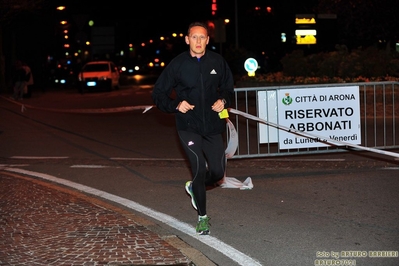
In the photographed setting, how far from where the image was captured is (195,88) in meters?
6.95

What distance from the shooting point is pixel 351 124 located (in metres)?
11.8

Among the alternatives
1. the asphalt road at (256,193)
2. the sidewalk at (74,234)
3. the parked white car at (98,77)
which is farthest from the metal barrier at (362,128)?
the parked white car at (98,77)

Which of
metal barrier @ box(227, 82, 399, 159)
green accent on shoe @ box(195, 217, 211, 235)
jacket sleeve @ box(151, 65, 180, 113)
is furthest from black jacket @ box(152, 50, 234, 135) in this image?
metal barrier @ box(227, 82, 399, 159)

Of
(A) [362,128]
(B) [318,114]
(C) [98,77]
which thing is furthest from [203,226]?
(C) [98,77]

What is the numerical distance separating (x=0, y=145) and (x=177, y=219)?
8.48 meters

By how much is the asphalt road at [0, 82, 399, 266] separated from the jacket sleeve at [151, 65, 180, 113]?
1309 mm

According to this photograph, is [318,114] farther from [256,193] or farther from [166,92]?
[166,92]

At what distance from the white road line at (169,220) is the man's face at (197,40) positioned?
1.81 metres

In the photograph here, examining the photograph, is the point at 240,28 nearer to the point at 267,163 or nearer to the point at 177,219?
the point at 267,163

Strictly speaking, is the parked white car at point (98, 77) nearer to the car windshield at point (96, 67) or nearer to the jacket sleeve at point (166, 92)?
the car windshield at point (96, 67)

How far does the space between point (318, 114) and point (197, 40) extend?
5120 millimetres

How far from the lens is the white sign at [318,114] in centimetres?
1158

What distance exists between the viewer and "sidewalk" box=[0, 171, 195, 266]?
632cm

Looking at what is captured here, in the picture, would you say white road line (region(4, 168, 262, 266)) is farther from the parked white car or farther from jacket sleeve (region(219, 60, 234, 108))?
the parked white car
